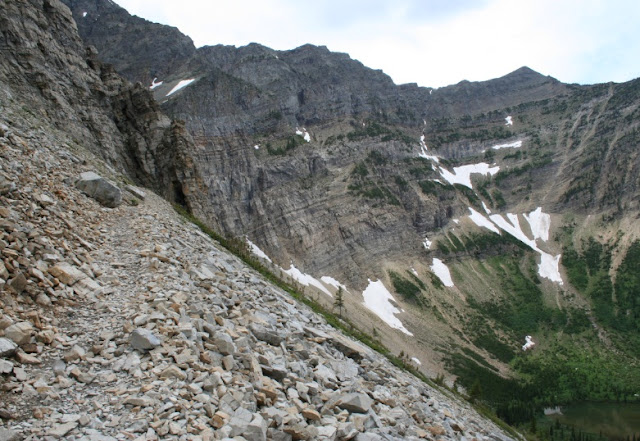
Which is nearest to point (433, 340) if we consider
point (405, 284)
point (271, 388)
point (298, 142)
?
point (405, 284)

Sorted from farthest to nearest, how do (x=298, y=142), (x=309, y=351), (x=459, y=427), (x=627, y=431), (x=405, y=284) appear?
(x=298, y=142) < (x=405, y=284) < (x=627, y=431) < (x=459, y=427) < (x=309, y=351)

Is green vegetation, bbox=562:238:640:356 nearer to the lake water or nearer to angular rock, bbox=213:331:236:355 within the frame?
the lake water

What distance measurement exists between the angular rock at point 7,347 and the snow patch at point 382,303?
102049 millimetres

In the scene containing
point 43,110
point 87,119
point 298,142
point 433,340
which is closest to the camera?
point 43,110

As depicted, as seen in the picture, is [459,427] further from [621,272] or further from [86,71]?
[621,272]

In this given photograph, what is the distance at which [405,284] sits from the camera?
130 metres

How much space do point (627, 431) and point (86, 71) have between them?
368ft

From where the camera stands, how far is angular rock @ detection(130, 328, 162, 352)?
10.0m

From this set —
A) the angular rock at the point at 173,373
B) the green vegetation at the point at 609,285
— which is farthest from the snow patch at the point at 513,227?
the angular rock at the point at 173,373

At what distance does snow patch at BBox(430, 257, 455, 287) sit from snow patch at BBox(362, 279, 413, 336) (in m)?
26.9

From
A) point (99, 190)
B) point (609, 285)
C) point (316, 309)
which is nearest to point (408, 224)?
point (609, 285)

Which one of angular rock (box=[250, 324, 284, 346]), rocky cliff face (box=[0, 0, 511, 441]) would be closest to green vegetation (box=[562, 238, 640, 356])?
rocky cliff face (box=[0, 0, 511, 441])

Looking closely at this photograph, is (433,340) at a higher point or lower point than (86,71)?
lower

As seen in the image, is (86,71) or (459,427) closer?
(459,427)
